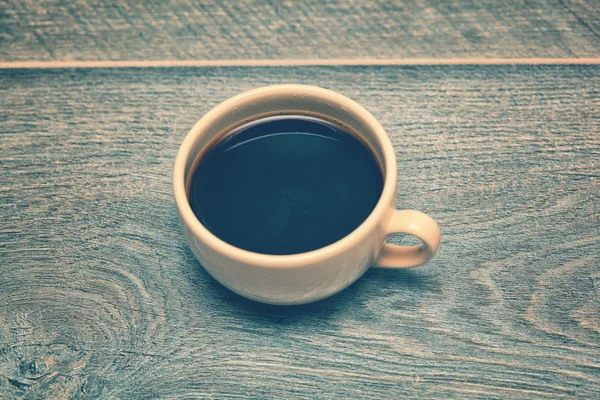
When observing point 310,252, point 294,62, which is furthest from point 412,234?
point 294,62

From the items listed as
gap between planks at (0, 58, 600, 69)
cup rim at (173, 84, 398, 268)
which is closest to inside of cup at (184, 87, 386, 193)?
cup rim at (173, 84, 398, 268)

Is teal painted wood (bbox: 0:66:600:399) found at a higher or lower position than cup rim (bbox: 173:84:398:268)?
lower

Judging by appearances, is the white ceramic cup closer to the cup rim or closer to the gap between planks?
the cup rim

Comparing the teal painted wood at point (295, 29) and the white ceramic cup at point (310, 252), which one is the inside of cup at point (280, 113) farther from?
the teal painted wood at point (295, 29)

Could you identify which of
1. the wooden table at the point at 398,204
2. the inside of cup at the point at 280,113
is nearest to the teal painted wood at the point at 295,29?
the wooden table at the point at 398,204

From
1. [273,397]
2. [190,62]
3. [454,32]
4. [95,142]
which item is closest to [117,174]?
[95,142]

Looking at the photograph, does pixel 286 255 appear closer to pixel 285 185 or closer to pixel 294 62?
pixel 285 185

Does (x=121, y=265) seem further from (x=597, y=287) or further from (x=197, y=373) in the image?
(x=597, y=287)

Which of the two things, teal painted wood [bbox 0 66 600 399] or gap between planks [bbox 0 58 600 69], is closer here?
teal painted wood [bbox 0 66 600 399]
